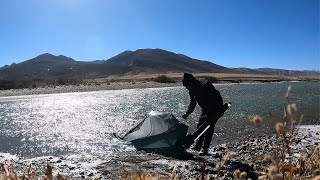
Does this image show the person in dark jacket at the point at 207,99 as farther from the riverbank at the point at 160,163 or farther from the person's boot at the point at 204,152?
the riverbank at the point at 160,163

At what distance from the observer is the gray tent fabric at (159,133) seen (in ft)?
45.0

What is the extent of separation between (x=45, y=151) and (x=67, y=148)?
2.64 feet

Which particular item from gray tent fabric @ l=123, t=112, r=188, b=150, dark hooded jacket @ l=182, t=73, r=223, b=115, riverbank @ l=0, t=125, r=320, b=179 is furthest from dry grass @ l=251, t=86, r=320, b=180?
gray tent fabric @ l=123, t=112, r=188, b=150

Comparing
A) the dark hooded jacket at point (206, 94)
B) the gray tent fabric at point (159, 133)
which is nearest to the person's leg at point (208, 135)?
the dark hooded jacket at point (206, 94)

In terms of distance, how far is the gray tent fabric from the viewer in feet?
45.0

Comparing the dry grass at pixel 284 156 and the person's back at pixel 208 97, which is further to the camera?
the person's back at pixel 208 97

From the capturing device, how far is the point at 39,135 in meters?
19.2

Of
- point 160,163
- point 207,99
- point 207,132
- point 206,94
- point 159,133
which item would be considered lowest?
point 160,163

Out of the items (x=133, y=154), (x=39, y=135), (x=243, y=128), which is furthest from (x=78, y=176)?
(x=243, y=128)

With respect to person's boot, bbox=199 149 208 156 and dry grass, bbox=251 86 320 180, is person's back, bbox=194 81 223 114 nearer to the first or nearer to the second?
person's boot, bbox=199 149 208 156

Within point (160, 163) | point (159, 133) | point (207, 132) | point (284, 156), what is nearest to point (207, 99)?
point (207, 132)

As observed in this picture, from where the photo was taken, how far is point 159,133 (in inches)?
551

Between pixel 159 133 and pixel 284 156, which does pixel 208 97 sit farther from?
pixel 284 156

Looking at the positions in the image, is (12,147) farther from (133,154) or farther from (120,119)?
(120,119)
